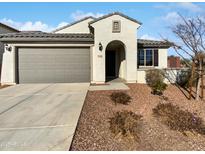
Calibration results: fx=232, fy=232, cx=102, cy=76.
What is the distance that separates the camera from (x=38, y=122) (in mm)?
6703

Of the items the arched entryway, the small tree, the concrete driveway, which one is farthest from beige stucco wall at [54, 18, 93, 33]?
the concrete driveway

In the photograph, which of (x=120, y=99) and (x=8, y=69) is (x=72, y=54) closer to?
(x=8, y=69)

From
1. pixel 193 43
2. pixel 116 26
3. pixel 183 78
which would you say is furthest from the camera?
pixel 116 26

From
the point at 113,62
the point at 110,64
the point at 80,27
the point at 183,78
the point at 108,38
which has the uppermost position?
the point at 80,27

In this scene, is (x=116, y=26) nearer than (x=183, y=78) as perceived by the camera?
No

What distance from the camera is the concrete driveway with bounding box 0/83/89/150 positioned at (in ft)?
16.5

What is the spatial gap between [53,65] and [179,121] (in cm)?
1179

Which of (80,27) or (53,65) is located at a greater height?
(80,27)

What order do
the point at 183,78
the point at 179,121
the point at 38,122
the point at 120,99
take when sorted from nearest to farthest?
the point at 38,122, the point at 179,121, the point at 120,99, the point at 183,78

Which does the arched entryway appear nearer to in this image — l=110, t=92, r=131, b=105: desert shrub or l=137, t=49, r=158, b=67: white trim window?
l=137, t=49, r=158, b=67: white trim window

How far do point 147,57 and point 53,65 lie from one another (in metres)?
7.61

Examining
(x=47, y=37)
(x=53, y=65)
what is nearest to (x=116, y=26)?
(x=47, y=37)

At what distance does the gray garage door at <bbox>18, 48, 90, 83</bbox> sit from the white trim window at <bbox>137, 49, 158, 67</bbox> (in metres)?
4.53

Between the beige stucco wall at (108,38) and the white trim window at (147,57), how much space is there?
2760 millimetres
